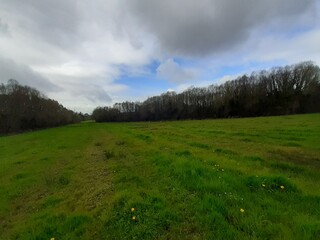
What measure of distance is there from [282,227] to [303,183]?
12.3 ft

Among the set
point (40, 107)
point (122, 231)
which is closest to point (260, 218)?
point (122, 231)

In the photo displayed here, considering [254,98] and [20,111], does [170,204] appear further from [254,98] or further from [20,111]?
[254,98]

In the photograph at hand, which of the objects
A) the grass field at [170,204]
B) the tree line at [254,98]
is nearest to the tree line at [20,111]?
the tree line at [254,98]

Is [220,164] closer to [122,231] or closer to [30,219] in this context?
[122,231]

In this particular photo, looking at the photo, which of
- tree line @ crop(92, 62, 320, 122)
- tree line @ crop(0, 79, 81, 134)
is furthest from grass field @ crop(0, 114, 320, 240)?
tree line @ crop(92, 62, 320, 122)

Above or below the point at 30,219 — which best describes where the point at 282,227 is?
above

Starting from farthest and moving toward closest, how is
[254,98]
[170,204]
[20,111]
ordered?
[254,98]
[20,111]
[170,204]

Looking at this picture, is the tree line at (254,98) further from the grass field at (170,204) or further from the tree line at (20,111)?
the grass field at (170,204)


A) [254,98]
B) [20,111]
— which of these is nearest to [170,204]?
[20,111]

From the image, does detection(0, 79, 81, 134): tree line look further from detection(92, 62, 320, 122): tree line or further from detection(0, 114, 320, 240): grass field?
detection(0, 114, 320, 240): grass field

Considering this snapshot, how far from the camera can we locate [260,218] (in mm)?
5367

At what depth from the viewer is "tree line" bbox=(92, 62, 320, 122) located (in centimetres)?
9195

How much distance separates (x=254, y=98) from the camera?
4082 inches

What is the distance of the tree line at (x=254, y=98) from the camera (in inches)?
3620
